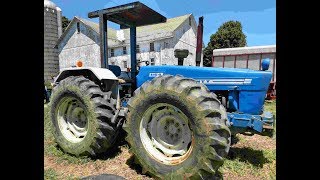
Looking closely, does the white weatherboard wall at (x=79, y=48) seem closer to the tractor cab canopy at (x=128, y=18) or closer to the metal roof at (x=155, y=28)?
the metal roof at (x=155, y=28)

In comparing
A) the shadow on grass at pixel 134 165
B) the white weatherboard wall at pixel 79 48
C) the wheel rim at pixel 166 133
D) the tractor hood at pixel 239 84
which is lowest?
the shadow on grass at pixel 134 165

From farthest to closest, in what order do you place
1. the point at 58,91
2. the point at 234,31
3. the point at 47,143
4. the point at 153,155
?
the point at 234,31
the point at 47,143
the point at 58,91
the point at 153,155

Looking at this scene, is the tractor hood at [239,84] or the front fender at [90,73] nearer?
the tractor hood at [239,84]

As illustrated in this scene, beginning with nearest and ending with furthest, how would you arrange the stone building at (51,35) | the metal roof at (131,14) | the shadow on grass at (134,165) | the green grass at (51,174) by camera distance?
the green grass at (51,174) < the shadow on grass at (134,165) < the metal roof at (131,14) < the stone building at (51,35)

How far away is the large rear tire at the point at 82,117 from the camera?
434cm

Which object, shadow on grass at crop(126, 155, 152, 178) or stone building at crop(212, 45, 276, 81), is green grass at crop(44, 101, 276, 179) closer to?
shadow on grass at crop(126, 155, 152, 178)

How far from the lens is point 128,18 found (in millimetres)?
5246

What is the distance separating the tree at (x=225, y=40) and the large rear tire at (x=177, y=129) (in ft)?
116

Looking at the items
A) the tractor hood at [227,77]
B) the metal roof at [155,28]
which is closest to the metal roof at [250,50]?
the tractor hood at [227,77]
